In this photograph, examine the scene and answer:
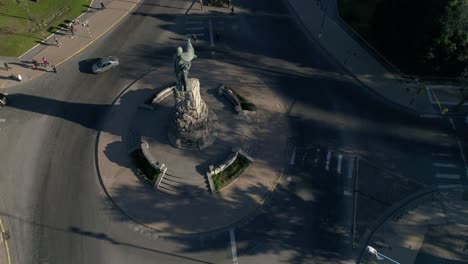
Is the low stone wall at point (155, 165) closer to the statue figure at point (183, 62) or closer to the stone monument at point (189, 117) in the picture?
the stone monument at point (189, 117)

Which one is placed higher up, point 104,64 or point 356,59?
point 356,59

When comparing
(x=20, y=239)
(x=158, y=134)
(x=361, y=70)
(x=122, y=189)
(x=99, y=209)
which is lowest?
(x=20, y=239)

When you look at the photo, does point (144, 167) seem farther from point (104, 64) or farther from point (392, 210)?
point (392, 210)

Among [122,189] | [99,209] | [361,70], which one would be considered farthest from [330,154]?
[99,209]

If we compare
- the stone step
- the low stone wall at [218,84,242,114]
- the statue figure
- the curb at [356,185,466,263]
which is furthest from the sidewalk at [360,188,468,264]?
the statue figure

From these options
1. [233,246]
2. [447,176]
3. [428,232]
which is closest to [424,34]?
[447,176]

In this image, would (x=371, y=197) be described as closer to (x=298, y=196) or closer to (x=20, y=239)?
(x=298, y=196)

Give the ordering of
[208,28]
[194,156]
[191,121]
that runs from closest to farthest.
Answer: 1. [191,121]
2. [194,156]
3. [208,28]
